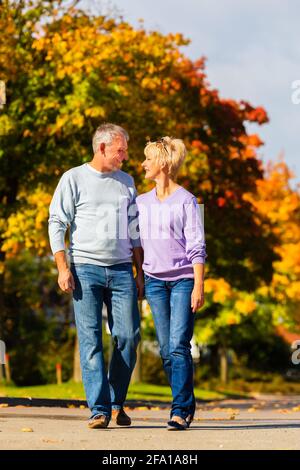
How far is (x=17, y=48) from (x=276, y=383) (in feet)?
84.8

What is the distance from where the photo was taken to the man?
29.1 feet

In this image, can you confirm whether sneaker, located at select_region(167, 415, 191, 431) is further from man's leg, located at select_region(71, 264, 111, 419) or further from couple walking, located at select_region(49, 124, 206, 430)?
man's leg, located at select_region(71, 264, 111, 419)

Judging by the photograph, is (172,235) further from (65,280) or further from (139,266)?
(65,280)

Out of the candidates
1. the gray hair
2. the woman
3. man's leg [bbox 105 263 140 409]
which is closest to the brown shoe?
man's leg [bbox 105 263 140 409]

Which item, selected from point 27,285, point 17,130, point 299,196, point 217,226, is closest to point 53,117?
point 17,130

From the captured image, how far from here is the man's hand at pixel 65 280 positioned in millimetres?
8758

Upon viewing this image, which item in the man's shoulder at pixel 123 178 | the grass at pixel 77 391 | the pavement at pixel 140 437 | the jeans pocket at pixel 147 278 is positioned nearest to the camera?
the pavement at pixel 140 437

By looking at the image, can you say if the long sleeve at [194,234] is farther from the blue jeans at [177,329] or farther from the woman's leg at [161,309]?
the woman's leg at [161,309]

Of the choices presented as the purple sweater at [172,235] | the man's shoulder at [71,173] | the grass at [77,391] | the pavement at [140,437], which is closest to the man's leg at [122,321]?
the purple sweater at [172,235]

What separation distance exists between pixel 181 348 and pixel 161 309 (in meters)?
0.35

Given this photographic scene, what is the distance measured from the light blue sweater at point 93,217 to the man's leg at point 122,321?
0.43 ft

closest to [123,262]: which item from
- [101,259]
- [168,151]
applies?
[101,259]
